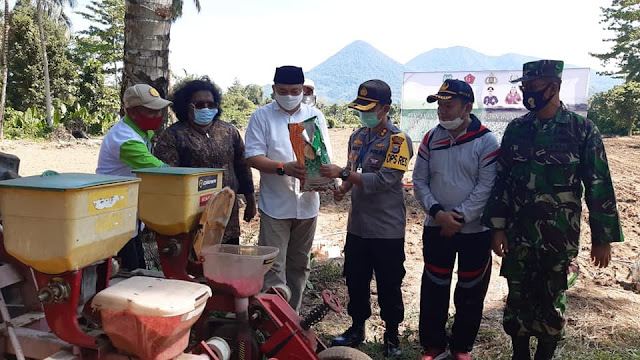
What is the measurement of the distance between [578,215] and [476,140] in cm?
72

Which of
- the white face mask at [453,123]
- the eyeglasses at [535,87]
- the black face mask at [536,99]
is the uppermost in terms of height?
the eyeglasses at [535,87]

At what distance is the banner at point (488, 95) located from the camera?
7.82m

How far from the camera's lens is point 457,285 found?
10.5ft

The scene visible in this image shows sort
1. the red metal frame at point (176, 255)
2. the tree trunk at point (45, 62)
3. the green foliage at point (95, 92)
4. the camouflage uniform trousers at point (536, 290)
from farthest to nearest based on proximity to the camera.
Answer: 1. the green foliage at point (95, 92)
2. the tree trunk at point (45, 62)
3. the camouflage uniform trousers at point (536, 290)
4. the red metal frame at point (176, 255)

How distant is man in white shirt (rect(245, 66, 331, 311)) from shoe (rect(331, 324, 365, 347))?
22.3 inches

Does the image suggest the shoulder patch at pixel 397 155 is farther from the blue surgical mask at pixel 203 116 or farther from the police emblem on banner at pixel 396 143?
the blue surgical mask at pixel 203 116

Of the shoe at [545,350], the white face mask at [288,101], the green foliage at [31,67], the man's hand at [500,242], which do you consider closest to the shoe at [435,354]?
the shoe at [545,350]

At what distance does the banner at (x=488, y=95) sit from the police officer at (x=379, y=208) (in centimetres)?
474

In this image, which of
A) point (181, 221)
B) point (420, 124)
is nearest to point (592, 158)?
point (181, 221)

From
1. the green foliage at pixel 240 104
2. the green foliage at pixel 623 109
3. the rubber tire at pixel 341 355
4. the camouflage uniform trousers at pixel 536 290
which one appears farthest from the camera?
the green foliage at pixel 240 104

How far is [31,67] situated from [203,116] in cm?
2572

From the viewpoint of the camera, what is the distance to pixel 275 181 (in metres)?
3.47

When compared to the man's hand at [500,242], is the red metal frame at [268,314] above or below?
below

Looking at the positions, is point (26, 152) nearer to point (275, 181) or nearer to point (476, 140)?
point (275, 181)
